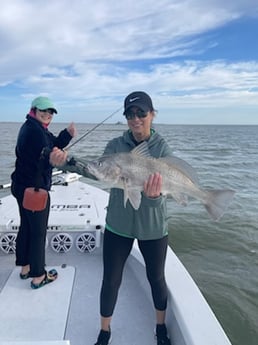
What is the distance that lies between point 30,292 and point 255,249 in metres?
5.13

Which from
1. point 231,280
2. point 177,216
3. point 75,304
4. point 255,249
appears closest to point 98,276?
point 75,304

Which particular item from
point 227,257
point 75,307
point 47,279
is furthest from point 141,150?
point 227,257

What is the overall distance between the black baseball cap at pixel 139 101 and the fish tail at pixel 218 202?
80 cm

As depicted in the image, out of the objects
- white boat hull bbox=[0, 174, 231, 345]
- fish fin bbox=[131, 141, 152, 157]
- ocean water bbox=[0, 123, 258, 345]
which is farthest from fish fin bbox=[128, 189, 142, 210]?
white boat hull bbox=[0, 174, 231, 345]

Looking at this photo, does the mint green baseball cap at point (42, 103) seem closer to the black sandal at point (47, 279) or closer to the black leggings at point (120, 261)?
the black leggings at point (120, 261)

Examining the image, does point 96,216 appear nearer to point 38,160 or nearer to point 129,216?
point 38,160

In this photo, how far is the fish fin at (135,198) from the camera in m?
2.37

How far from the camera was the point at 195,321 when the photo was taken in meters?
2.49

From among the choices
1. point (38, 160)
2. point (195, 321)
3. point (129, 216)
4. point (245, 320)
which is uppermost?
point (38, 160)

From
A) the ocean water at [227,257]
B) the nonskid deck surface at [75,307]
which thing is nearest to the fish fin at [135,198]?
the ocean water at [227,257]

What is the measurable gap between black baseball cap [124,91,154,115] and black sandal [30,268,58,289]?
7.66 ft

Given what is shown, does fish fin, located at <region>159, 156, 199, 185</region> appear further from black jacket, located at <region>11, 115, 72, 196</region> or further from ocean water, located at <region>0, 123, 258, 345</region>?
black jacket, located at <region>11, 115, 72, 196</region>

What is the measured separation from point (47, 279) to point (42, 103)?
1987 mm

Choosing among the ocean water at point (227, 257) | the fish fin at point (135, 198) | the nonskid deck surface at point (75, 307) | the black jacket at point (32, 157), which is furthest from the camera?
the ocean water at point (227, 257)
